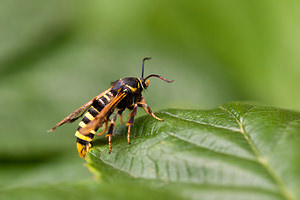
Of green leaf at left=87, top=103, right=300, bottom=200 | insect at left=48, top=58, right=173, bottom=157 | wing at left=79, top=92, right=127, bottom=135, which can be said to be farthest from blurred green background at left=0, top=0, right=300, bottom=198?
green leaf at left=87, top=103, right=300, bottom=200

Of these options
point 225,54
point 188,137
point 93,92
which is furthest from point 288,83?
point 188,137

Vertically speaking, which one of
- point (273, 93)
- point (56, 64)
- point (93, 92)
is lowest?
point (273, 93)

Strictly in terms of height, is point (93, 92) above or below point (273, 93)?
above

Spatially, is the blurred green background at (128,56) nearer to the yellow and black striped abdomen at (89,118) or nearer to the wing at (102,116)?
the yellow and black striped abdomen at (89,118)

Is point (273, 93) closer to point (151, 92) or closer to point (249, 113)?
point (151, 92)

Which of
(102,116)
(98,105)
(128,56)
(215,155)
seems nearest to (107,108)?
(102,116)

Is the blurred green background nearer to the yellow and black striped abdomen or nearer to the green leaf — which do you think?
the yellow and black striped abdomen
